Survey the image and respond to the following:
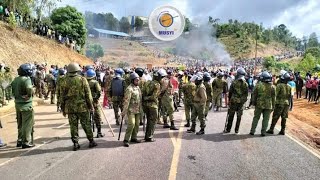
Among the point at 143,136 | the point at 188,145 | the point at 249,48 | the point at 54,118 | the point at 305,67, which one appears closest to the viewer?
the point at 188,145

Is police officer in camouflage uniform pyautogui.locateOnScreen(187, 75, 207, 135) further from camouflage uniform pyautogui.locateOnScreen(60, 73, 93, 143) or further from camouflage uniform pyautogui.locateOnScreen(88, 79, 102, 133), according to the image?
camouflage uniform pyautogui.locateOnScreen(60, 73, 93, 143)

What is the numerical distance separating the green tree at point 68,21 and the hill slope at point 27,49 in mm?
5089

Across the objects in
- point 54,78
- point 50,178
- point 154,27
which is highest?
point 154,27

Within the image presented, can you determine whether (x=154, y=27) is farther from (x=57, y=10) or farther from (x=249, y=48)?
(x=249, y=48)

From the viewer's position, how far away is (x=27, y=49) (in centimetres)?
3328

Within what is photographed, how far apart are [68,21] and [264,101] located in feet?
130

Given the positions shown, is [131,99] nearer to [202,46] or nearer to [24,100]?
[24,100]

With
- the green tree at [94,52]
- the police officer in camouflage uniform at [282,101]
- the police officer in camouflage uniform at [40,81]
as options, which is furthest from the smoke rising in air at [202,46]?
the police officer in camouflage uniform at [282,101]

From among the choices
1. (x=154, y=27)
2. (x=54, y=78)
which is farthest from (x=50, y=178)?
(x=154, y=27)

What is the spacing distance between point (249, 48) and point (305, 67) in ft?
191

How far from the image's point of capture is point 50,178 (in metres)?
6.91

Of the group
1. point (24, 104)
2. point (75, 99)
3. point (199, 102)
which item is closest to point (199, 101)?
point (199, 102)

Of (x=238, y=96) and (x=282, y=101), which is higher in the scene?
(x=238, y=96)

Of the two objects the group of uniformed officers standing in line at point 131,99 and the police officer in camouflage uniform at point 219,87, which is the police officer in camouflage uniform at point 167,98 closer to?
the group of uniformed officers standing in line at point 131,99
